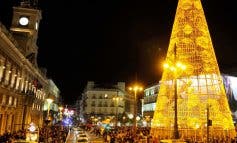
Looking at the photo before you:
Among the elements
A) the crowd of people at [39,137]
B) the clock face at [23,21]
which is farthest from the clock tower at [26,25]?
the crowd of people at [39,137]

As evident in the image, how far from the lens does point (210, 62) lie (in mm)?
26812

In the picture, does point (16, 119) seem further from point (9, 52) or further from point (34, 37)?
point (34, 37)

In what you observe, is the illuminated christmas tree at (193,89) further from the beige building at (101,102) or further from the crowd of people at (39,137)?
the beige building at (101,102)

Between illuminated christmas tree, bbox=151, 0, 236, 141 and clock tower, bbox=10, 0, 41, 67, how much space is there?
Result: 103 feet

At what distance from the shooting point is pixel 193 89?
26.9m

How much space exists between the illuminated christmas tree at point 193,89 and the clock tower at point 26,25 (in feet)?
103

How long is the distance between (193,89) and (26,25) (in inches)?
1466

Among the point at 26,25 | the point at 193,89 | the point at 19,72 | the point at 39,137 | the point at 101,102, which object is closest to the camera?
the point at 193,89

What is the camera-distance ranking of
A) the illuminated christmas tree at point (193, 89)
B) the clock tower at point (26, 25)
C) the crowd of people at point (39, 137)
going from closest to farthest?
the illuminated christmas tree at point (193, 89), the crowd of people at point (39, 137), the clock tower at point (26, 25)

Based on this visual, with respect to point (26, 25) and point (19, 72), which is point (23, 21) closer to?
point (26, 25)

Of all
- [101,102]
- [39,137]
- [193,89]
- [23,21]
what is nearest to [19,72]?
[23,21]

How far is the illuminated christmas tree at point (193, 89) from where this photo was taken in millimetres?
25953

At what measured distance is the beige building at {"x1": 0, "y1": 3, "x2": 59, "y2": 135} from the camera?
112 ft

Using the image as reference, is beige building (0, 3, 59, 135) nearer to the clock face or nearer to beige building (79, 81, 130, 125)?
the clock face
